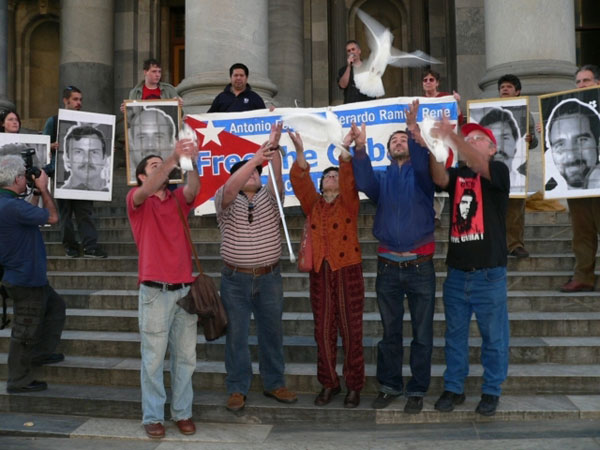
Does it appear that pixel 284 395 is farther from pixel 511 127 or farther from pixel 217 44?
pixel 217 44

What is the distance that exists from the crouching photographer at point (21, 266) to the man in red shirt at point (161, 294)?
1.25 meters

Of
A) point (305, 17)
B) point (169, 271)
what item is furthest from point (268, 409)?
point (305, 17)

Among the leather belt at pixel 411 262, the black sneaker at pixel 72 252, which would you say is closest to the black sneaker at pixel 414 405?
the leather belt at pixel 411 262

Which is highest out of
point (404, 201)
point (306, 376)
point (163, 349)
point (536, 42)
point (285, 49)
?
point (285, 49)

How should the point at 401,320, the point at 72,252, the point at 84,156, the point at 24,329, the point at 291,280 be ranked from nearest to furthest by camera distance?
the point at 401,320, the point at 24,329, the point at 291,280, the point at 72,252, the point at 84,156

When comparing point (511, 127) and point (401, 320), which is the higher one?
point (511, 127)

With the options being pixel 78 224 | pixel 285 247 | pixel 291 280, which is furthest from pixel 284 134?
pixel 78 224

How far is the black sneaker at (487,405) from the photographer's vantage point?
472cm

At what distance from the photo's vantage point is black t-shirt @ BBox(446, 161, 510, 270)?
4746 mm

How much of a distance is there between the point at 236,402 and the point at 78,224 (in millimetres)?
4088

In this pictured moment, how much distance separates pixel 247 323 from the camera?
5125 millimetres

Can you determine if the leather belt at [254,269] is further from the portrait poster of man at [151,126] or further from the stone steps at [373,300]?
the portrait poster of man at [151,126]

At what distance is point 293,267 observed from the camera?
23.9 feet

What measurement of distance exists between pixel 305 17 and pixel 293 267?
31.0 feet
